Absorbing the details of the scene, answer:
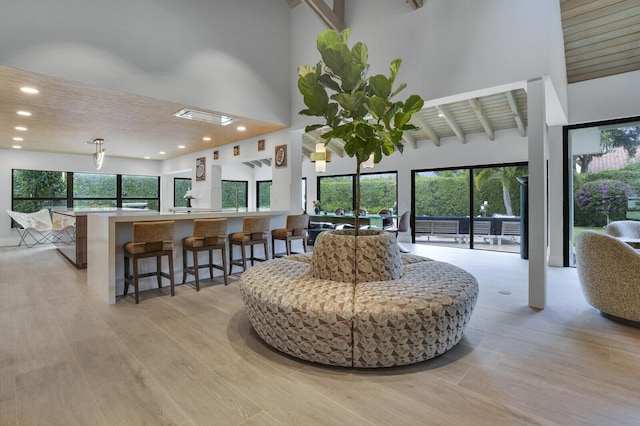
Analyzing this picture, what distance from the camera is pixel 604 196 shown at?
5.25 meters

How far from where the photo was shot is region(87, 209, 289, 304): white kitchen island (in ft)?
12.0

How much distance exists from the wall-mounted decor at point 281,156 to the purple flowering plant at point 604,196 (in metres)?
5.20

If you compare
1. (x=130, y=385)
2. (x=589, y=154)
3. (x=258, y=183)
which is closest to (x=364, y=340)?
(x=130, y=385)

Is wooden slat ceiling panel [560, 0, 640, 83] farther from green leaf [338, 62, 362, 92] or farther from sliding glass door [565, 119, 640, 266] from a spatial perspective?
green leaf [338, 62, 362, 92]

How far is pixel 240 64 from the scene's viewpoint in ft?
17.7

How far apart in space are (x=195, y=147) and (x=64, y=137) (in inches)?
104

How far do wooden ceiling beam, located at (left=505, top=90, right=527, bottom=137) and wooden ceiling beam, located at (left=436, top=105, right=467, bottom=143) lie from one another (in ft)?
3.84

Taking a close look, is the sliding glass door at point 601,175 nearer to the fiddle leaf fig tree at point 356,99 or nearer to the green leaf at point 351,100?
the fiddle leaf fig tree at point 356,99

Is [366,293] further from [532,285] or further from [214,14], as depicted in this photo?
[214,14]

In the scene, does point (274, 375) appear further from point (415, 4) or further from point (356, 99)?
point (415, 4)

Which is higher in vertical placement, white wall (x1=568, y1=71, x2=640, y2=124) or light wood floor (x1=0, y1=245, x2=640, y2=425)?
white wall (x1=568, y1=71, x2=640, y2=124)

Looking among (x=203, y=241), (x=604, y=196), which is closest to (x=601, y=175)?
(x=604, y=196)

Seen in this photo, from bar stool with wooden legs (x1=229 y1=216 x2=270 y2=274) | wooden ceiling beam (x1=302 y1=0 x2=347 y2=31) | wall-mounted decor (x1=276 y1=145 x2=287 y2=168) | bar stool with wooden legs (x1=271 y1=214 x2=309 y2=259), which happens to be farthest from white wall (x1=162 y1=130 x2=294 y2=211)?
wooden ceiling beam (x1=302 y1=0 x2=347 y2=31)

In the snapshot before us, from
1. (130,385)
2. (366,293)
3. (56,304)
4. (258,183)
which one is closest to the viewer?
(130,385)
